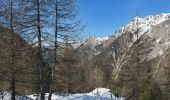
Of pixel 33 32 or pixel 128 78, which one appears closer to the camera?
pixel 33 32

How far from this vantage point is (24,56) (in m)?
24.2

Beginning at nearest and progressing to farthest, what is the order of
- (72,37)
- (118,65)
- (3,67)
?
1. (3,67)
2. (72,37)
3. (118,65)

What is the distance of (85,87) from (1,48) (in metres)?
61.7

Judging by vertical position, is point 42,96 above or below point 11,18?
below

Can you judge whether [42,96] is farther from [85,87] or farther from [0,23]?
[85,87]

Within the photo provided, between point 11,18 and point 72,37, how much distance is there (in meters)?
4.06

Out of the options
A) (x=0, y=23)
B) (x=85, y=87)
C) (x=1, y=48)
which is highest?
(x=0, y=23)

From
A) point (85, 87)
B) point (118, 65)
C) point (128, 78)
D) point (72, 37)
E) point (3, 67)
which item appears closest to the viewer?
point (3, 67)

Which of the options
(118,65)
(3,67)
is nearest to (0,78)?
(3,67)

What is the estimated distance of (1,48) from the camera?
2395 cm

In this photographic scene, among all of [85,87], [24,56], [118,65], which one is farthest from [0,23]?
[85,87]

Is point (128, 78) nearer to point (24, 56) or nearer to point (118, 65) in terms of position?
point (118, 65)

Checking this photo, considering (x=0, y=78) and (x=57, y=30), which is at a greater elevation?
(x=57, y=30)

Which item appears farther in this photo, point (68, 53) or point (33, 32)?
point (68, 53)
